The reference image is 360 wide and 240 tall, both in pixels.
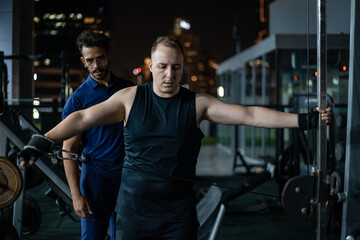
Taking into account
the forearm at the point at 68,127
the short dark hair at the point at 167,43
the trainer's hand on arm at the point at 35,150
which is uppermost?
the short dark hair at the point at 167,43

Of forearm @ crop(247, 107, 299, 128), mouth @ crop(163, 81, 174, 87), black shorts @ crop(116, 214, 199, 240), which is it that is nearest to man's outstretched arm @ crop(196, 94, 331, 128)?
forearm @ crop(247, 107, 299, 128)

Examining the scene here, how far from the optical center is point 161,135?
1959 mm

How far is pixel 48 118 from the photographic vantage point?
447cm

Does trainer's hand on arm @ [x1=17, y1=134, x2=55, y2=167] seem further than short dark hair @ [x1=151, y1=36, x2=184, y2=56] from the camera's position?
No

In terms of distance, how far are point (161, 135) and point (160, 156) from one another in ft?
0.31

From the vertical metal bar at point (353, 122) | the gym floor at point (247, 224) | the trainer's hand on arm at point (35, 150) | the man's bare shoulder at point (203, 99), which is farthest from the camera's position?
the gym floor at point (247, 224)

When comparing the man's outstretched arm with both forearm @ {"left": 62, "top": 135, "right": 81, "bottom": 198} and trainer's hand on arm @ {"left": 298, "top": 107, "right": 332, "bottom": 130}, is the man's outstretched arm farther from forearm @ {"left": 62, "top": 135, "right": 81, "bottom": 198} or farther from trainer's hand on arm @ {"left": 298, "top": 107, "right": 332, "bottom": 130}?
forearm @ {"left": 62, "top": 135, "right": 81, "bottom": 198}

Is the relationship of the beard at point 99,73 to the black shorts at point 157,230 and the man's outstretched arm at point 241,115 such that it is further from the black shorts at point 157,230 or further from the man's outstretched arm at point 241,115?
the black shorts at point 157,230

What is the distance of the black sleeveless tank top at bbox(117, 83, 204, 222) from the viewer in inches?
77.3

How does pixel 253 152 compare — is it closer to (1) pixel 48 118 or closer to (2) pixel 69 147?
(1) pixel 48 118

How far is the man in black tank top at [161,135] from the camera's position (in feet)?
6.44

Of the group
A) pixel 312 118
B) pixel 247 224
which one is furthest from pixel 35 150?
pixel 247 224

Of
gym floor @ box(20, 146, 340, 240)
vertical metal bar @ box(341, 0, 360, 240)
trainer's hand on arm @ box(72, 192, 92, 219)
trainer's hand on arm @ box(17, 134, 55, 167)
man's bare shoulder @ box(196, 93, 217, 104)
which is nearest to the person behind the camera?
trainer's hand on arm @ box(17, 134, 55, 167)

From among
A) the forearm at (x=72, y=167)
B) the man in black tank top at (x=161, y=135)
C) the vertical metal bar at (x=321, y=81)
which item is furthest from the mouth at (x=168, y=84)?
the forearm at (x=72, y=167)
